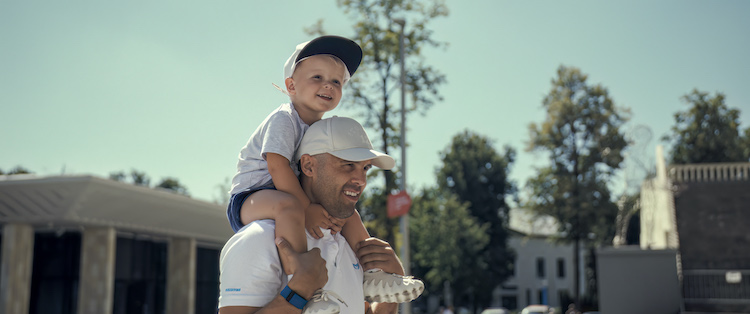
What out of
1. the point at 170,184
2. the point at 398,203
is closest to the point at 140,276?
the point at 398,203

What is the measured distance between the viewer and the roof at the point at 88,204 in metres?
15.4

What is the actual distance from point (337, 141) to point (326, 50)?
460 mm

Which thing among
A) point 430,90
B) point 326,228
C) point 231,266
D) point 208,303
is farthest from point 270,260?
point 208,303

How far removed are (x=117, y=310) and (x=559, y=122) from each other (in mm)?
25977

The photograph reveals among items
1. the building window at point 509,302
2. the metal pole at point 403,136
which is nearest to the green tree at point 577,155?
the metal pole at point 403,136

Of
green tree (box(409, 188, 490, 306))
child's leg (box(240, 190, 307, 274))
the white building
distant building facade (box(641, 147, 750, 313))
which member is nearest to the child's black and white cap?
child's leg (box(240, 190, 307, 274))

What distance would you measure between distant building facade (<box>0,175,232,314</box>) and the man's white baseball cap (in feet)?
45.4

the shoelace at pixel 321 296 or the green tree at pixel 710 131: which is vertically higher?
the green tree at pixel 710 131

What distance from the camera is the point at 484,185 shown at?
5488cm

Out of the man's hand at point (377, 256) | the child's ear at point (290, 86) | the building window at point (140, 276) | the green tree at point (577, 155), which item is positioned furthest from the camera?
the green tree at point (577, 155)

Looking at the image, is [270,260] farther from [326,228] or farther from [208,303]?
[208,303]

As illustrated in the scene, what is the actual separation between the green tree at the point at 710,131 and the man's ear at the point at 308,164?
43.1 metres

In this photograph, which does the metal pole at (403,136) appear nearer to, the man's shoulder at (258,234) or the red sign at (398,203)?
the red sign at (398,203)

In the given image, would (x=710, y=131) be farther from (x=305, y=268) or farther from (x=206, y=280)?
(x=305, y=268)
